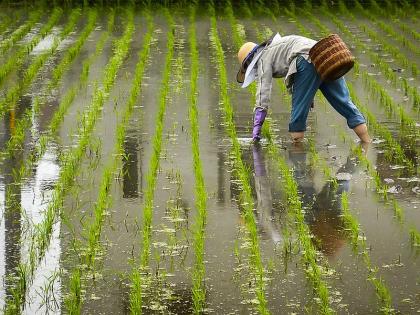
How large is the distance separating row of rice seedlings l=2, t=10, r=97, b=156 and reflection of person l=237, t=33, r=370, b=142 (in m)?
1.87

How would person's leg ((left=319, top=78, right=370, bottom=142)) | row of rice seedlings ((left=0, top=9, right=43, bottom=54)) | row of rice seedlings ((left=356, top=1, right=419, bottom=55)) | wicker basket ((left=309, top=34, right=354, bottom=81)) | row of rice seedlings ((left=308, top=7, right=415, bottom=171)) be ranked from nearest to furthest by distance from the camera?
1. row of rice seedlings ((left=308, top=7, right=415, bottom=171))
2. wicker basket ((left=309, top=34, right=354, bottom=81))
3. person's leg ((left=319, top=78, right=370, bottom=142))
4. row of rice seedlings ((left=0, top=9, right=43, bottom=54))
5. row of rice seedlings ((left=356, top=1, right=419, bottom=55))

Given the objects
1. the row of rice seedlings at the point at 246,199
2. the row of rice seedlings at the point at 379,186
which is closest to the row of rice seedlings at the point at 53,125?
the row of rice seedlings at the point at 246,199

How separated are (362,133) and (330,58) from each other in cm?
80

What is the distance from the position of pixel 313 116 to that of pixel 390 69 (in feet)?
10.5

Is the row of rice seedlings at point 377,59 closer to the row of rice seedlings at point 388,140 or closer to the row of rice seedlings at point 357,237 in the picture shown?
the row of rice seedlings at point 388,140

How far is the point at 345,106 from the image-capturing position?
8.62m

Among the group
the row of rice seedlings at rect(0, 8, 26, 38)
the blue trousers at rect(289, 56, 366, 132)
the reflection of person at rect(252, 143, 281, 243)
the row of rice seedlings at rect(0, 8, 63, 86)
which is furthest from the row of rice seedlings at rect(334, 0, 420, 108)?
the row of rice seedlings at rect(0, 8, 26, 38)

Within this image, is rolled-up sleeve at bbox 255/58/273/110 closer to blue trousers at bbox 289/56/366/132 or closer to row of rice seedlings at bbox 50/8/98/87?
blue trousers at bbox 289/56/366/132

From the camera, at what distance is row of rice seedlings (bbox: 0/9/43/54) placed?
48.5ft

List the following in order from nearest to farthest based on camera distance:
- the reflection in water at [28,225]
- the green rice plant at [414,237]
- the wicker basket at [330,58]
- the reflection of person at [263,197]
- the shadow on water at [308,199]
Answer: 1. the reflection in water at [28,225]
2. the green rice plant at [414,237]
3. the shadow on water at [308,199]
4. the reflection of person at [263,197]
5. the wicker basket at [330,58]

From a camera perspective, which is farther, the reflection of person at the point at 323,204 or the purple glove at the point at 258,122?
the purple glove at the point at 258,122

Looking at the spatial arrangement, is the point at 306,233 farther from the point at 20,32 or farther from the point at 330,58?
the point at 20,32

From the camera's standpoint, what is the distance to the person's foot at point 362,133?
28.4 ft

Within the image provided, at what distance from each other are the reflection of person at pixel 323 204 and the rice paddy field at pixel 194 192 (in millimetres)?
18
